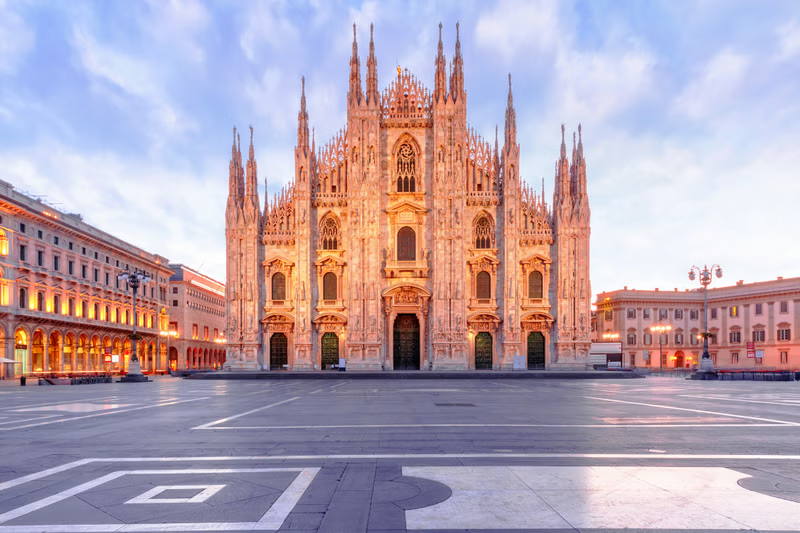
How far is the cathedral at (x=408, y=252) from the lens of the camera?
48906mm

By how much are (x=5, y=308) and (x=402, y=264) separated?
1232 inches

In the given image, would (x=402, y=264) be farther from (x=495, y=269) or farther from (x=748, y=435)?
(x=748, y=435)

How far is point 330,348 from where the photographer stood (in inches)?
1977

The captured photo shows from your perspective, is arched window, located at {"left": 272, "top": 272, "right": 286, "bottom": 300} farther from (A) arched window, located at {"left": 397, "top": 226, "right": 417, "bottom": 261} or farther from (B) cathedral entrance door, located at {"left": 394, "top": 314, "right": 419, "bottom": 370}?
(A) arched window, located at {"left": 397, "top": 226, "right": 417, "bottom": 261}

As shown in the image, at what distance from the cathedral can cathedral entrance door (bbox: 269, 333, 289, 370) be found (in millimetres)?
98

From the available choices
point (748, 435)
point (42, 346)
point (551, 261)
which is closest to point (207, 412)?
point (748, 435)

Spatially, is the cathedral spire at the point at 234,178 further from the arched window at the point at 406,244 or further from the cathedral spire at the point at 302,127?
the arched window at the point at 406,244

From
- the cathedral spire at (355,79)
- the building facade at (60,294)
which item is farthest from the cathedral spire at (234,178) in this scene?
the building facade at (60,294)

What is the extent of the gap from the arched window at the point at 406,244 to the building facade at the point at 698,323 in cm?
4403

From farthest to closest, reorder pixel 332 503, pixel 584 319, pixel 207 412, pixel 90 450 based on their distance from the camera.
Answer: pixel 584 319
pixel 207 412
pixel 90 450
pixel 332 503

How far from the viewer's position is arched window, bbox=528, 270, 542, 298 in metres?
50.2

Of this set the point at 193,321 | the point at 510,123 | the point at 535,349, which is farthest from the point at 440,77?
the point at 193,321

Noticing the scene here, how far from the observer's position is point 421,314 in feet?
163

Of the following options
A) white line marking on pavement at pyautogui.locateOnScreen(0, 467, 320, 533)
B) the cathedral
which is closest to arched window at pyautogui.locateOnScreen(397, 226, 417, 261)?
the cathedral
